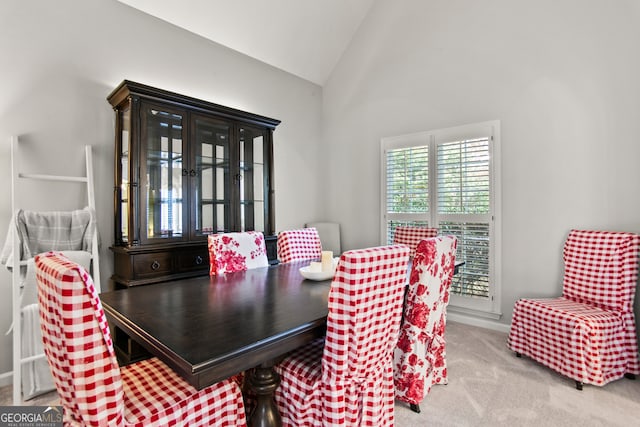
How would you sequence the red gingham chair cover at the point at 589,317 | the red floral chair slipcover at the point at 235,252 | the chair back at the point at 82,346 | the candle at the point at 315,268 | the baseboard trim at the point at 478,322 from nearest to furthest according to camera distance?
the chair back at the point at 82,346 → the candle at the point at 315,268 → the red gingham chair cover at the point at 589,317 → the red floral chair slipcover at the point at 235,252 → the baseboard trim at the point at 478,322

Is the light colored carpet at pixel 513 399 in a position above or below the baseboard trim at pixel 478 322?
below

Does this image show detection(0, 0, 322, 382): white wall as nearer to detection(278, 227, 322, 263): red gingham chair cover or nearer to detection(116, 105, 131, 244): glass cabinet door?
detection(116, 105, 131, 244): glass cabinet door

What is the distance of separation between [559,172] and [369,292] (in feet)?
8.49

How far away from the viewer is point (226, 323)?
126 cm

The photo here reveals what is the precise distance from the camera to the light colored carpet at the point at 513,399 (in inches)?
73.1

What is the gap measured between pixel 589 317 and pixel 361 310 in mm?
1951

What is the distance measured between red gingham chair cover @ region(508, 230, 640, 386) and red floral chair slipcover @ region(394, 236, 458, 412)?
96 centimetres

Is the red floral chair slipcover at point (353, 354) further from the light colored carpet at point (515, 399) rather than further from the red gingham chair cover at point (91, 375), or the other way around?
the light colored carpet at point (515, 399)

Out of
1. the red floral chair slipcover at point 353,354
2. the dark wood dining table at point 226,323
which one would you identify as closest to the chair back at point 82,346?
the dark wood dining table at point 226,323

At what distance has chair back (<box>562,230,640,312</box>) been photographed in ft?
7.82

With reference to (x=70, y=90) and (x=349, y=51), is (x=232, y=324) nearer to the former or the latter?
(x=70, y=90)

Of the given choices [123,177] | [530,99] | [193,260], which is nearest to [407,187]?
[530,99]

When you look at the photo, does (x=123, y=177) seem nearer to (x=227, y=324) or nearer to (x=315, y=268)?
(x=315, y=268)

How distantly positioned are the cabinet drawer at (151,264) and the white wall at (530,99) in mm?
2400
